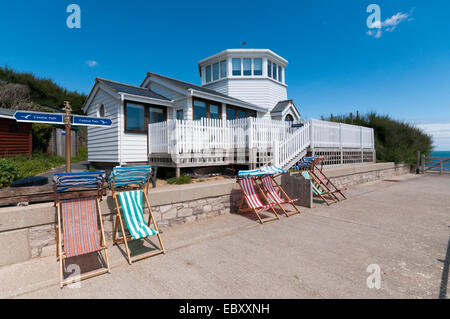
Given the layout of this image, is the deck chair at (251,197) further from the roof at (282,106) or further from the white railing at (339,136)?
the roof at (282,106)

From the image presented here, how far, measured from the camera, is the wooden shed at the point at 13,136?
39.8ft

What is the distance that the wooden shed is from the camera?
12.1 meters

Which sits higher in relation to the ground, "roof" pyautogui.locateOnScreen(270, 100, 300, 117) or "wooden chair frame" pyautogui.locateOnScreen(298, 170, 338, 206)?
"roof" pyautogui.locateOnScreen(270, 100, 300, 117)

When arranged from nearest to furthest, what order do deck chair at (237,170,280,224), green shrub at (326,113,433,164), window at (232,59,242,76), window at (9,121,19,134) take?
deck chair at (237,170,280,224) → window at (9,121,19,134) → green shrub at (326,113,433,164) → window at (232,59,242,76)

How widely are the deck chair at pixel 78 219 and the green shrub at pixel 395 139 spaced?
57.9 feet

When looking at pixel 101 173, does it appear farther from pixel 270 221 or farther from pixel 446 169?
pixel 446 169

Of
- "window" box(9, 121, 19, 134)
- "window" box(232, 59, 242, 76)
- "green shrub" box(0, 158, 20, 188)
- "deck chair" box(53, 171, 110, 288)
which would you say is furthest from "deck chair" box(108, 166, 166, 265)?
"window" box(232, 59, 242, 76)

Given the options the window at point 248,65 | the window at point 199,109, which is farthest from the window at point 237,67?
the window at point 199,109

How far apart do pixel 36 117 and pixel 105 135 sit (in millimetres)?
6421

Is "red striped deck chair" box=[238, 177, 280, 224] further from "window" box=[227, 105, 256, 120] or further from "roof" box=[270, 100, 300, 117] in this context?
"roof" box=[270, 100, 300, 117]

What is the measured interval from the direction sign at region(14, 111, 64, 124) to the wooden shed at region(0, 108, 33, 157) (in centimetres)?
1108

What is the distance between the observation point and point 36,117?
4.09 meters

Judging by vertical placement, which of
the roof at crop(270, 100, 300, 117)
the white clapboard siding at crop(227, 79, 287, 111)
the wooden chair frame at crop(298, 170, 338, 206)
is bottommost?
the wooden chair frame at crop(298, 170, 338, 206)
